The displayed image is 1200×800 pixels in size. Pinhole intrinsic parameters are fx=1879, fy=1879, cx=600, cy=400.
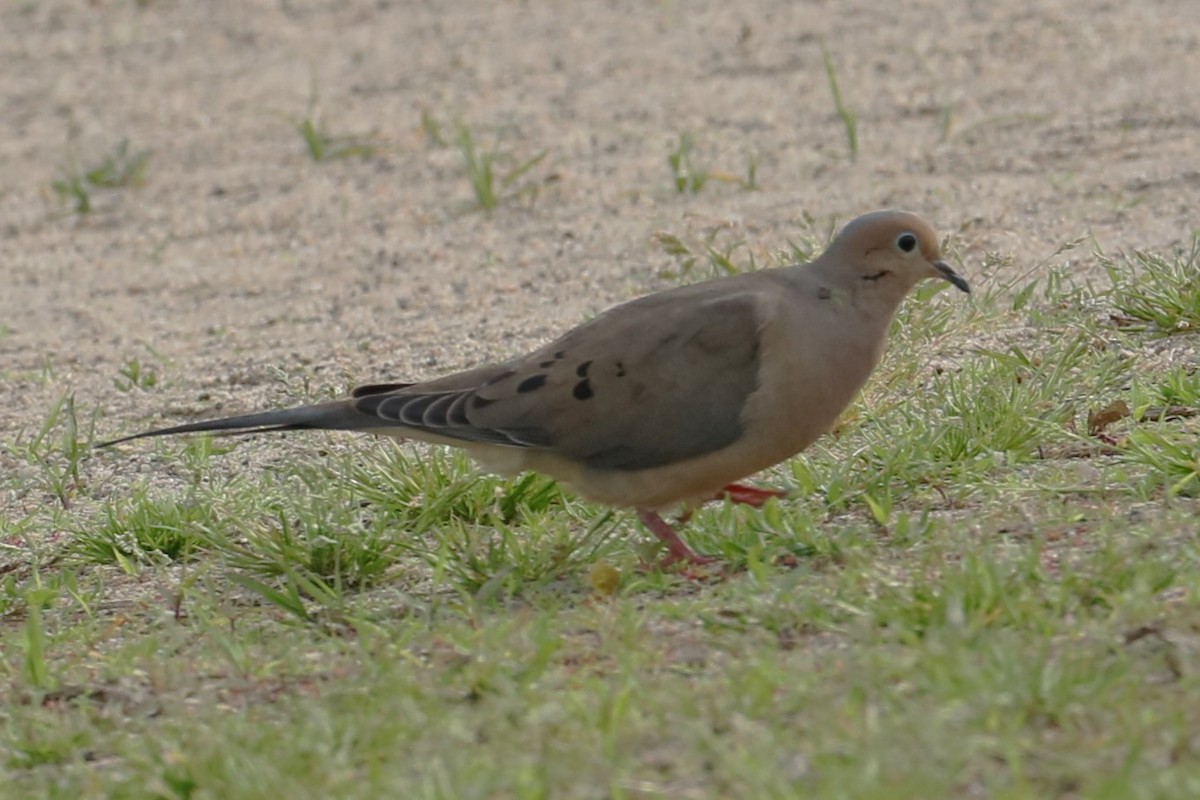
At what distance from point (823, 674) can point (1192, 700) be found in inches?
23.8

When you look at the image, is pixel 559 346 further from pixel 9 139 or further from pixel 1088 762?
pixel 9 139

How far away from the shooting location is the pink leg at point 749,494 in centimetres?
432

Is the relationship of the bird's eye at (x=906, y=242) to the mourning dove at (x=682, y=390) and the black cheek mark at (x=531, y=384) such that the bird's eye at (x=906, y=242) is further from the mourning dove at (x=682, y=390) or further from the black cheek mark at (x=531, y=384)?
the black cheek mark at (x=531, y=384)

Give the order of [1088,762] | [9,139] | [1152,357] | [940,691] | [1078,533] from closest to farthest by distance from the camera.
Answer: [1088,762]
[940,691]
[1078,533]
[1152,357]
[9,139]

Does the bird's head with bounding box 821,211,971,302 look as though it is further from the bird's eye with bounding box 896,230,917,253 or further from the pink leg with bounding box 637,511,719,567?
the pink leg with bounding box 637,511,719,567

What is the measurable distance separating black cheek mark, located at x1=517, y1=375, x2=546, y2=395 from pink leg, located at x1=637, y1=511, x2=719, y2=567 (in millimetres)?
365

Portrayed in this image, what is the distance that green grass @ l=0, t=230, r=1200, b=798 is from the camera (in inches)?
115

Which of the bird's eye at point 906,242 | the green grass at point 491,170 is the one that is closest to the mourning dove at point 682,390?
the bird's eye at point 906,242

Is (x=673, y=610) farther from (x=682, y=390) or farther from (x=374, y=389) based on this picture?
(x=374, y=389)

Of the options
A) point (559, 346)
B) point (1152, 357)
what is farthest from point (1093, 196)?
point (559, 346)

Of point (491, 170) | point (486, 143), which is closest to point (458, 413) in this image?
point (491, 170)

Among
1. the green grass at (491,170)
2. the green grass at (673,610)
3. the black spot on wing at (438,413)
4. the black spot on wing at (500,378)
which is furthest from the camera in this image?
the green grass at (491,170)

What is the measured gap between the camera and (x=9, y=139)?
32.4ft

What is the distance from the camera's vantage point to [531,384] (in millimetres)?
4246
